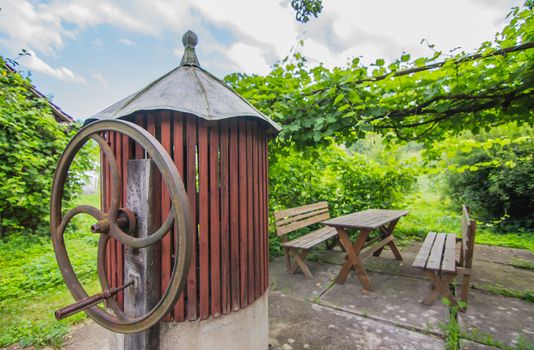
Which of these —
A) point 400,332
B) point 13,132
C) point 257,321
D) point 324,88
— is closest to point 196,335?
point 257,321

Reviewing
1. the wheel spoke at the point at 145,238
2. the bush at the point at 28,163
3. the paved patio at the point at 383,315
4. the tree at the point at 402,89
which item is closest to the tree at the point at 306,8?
the tree at the point at 402,89

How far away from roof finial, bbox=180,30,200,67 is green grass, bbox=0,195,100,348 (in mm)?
2763

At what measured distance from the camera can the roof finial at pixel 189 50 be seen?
6.33 ft

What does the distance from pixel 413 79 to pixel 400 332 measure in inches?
100

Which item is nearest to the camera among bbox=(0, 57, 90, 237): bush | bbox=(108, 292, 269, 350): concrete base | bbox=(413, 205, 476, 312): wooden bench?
bbox=(108, 292, 269, 350): concrete base

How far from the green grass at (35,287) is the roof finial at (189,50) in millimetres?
2763

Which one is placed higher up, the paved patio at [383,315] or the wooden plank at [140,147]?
the wooden plank at [140,147]

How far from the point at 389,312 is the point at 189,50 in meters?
3.18

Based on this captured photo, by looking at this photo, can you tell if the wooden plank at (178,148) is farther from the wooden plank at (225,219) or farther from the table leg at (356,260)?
the table leg at (356,260)

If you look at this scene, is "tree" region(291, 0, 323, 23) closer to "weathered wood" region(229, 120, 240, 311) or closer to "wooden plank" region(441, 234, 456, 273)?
"weathered wood" region(229, 120, 240, 311)

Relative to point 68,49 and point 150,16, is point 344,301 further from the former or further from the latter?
point 68,49

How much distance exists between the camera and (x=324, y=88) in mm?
3100

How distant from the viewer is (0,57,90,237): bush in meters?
4.65

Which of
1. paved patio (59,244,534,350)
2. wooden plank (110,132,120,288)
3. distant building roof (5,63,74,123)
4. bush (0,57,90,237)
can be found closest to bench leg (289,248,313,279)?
paved patio (59,244,534,350)
